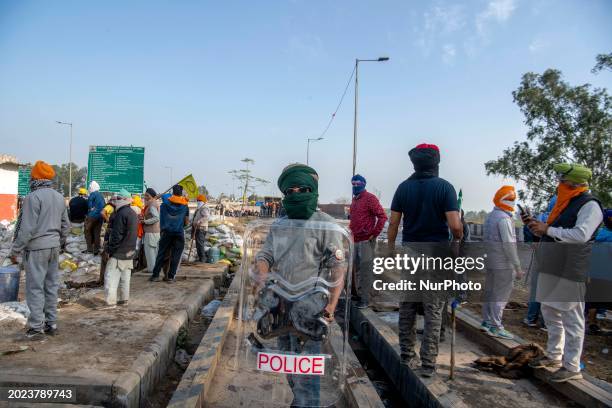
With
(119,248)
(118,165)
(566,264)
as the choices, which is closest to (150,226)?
(119,248)

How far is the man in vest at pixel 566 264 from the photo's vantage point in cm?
343

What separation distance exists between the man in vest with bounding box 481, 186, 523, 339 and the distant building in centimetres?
1973

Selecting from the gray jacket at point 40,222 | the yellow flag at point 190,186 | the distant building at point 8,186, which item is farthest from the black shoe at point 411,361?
the distant building at point 8,186

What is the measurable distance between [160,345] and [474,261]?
10.4ft

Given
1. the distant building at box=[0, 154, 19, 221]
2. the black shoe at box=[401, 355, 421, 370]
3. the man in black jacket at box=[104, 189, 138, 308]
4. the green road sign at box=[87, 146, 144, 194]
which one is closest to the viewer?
the black shoe at box=[401, 355, 421, 370]

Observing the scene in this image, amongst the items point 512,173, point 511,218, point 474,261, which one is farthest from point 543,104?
point 474,261

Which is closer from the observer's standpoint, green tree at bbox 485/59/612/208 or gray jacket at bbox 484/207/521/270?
gray jacket at bbox 484/207/521/270

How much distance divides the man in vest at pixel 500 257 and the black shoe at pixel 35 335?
14.7ft

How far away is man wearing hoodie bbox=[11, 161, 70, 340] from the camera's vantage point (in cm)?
417

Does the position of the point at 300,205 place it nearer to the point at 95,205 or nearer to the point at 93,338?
the point at 93,338

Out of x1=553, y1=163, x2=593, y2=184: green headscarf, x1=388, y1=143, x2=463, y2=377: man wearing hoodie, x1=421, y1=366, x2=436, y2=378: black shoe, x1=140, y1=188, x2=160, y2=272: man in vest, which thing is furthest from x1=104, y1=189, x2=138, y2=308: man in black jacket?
x1=553, y1=163, x2=593, y2=184: green headscarf

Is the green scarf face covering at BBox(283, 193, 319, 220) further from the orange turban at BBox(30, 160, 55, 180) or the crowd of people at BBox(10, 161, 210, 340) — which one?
the orange turban at BBox(30, 160, 55, 180)

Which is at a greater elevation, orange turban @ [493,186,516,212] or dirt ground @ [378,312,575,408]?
orange turban @ [493,186,516,212]

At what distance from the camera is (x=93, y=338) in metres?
4.29
